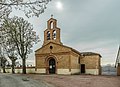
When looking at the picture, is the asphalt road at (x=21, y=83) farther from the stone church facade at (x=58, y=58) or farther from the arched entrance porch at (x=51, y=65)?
the arched entrance porch at (x=51, y=65)

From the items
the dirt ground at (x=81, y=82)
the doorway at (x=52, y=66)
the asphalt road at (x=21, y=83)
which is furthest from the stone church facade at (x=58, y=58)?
the asphalt road at (x=21, y=83)

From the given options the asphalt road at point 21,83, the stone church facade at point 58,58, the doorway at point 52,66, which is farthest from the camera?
the doorway at point 52,66

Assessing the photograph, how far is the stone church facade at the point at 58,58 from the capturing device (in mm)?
38438

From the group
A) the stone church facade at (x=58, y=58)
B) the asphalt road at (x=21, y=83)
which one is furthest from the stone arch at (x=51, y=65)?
the asphalt road at (x=21, y=83)

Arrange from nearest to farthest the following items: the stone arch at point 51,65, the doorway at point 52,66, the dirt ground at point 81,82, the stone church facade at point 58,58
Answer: the dirt ground at point 81,82
the stone church facade at point 58,58
the stone arch at point 51,65
the doorway at point 52,66

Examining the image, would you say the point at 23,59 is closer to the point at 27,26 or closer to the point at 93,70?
the point at 27,26

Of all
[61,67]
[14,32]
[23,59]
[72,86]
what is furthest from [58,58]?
[72,86]

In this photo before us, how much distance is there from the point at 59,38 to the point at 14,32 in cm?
945

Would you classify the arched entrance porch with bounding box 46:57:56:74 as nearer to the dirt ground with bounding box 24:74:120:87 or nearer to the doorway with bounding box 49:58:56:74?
the doorway with bounding box 49:58:56:74

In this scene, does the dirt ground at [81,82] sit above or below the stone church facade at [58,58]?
below

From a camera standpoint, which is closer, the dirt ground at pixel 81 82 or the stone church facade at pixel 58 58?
the dirt ground at pixel 81 82

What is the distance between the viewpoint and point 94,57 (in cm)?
4366

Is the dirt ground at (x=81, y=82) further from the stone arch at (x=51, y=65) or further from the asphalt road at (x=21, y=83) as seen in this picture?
the stone arch at (x=51, y=65)

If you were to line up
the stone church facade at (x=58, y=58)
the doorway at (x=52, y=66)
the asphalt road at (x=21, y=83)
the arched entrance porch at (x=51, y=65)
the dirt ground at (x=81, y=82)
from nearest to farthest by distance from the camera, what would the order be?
the asphalt road at (x=21, y=83) < the dirt ground at (x=81, y=82) < the stone church facade at (x=58, y=58) < the doorway at (x=52, y=66) < the arched entrance porch at (x=51, y=65)
